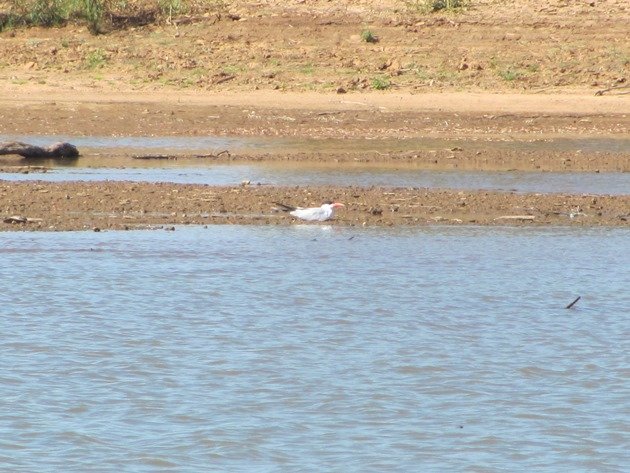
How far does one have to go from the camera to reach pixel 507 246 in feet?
37.1

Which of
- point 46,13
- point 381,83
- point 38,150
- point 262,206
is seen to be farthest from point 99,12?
point 262,206

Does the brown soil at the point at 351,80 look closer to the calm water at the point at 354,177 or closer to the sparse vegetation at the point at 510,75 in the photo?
the sparse vegetation at the point at 510,75

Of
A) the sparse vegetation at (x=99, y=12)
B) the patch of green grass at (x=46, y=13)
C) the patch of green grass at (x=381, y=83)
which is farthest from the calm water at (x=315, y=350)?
the patch of green grass at (x=46, y=13)

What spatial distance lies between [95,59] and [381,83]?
4610 mm

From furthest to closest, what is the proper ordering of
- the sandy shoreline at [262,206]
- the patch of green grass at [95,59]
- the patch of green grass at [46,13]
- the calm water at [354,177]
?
1. the patch of green grass at [46,13]
2. the patch of green grass at [95,59]
3. the calm water at [354,177]
4. the sandy shoreline at [262,206]

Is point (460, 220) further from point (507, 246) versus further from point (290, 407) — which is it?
point (290, 407)

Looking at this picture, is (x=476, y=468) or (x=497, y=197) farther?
(x=497, y=197)

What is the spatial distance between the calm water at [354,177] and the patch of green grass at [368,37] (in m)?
6.22

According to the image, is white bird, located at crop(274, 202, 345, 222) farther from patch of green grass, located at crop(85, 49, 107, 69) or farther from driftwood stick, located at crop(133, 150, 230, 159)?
patch of green grass, located at crop(85, 49, 107, 69)

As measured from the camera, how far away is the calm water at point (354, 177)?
14117mm

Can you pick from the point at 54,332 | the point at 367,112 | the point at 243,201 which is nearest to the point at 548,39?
the point at 367,112

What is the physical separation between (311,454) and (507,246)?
5.43m

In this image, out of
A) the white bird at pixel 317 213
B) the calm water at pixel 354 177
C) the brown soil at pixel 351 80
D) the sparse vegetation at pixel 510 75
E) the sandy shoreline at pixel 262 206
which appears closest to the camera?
the white bird at pixel 317 213

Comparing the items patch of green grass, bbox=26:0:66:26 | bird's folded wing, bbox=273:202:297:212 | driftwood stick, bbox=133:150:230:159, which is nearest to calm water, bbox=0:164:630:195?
driftwood stick, bbox=133:150:230:159
